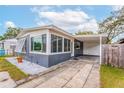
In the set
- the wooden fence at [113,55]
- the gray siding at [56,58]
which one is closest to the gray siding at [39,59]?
the gray siding at [56,58]

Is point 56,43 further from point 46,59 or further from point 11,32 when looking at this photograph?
point 11,32

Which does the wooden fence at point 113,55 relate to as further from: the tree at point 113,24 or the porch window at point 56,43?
the tree at point 113,24

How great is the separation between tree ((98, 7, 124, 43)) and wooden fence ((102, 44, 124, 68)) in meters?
9.68

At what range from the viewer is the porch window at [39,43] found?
827 centimetres

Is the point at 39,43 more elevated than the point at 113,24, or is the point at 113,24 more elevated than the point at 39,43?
the point at 113,24

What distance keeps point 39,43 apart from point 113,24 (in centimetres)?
1360

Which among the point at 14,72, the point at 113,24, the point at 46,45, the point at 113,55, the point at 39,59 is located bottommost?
the point at 14,72

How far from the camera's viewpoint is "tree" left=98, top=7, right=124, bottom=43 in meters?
17.7

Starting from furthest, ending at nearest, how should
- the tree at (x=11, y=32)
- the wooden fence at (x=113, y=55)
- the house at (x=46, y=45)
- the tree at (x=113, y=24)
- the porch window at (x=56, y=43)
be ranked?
the tree at (x=11, y=32) < the tree at (x=113, y=24) < the porch window at (x=56, y=43) < the wooden fence at (x=113, y=55) < the house at (x=46, y=45)

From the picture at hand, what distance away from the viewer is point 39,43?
8773 mm

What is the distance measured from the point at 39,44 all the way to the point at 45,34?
102cm

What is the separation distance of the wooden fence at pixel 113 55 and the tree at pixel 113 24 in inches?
381

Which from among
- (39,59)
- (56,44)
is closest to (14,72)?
(39,59)
